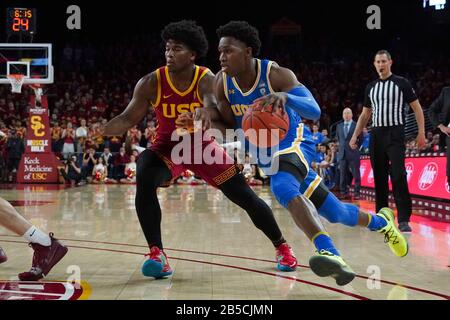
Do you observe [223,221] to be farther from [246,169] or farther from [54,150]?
[54,150]

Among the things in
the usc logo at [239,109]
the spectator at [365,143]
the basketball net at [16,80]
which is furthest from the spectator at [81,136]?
the usc logo at [239,109]

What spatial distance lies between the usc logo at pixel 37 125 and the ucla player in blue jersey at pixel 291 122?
13.2 metres

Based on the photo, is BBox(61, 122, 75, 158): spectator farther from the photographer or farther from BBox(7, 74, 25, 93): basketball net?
BBox(7, 74, 25, 93): basketball net

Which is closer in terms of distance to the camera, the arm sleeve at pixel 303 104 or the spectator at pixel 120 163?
the arm sleeve at pixel 303 104

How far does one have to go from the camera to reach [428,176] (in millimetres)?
8211

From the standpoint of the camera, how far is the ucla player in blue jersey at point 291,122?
3182mm

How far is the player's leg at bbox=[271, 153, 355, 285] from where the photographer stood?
2844 mm

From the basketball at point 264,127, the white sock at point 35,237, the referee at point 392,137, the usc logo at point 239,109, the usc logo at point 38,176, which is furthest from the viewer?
the usc logo at point 38,176

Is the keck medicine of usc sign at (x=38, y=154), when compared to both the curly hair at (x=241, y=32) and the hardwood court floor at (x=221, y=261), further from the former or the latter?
the curly hair at (x=241, y=32)

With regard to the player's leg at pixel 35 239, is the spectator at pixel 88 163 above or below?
below

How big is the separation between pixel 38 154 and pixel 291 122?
14.1 m
